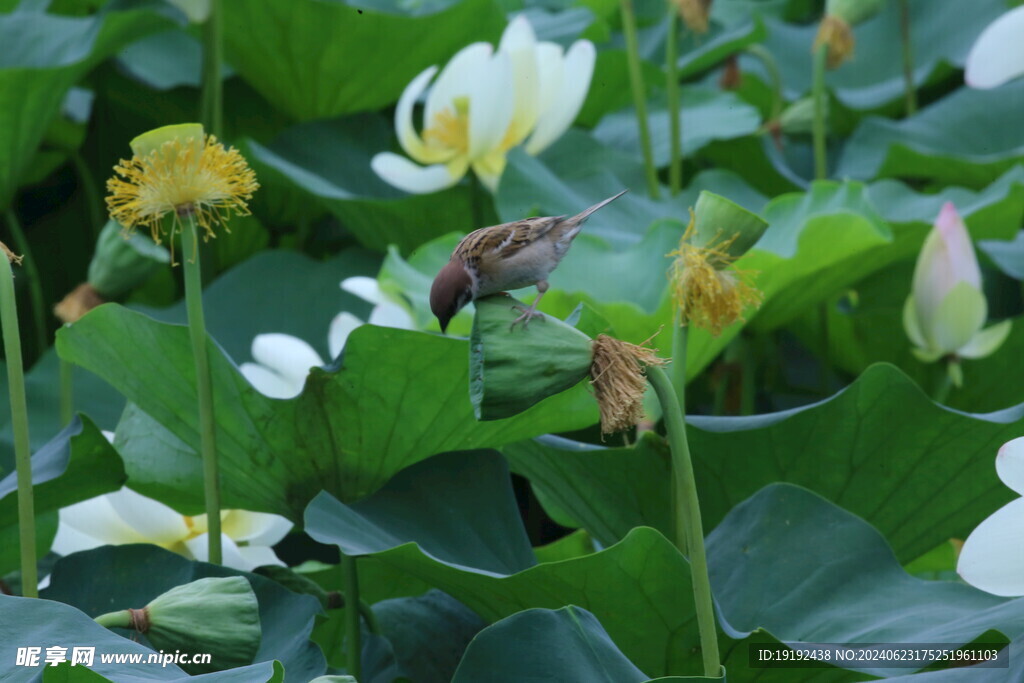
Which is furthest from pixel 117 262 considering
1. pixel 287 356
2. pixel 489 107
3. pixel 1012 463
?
pixel 1012 463

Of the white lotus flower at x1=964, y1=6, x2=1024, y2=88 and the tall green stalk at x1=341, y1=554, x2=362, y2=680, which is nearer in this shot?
the tall green stalk at x1=341, y1=554, x2=362, y2=680

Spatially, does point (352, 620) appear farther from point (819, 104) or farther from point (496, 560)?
point (819, 104)

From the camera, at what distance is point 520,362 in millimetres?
495

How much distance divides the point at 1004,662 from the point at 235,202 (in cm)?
46

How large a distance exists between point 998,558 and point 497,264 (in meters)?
0.26

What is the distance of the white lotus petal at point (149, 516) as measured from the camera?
0.77 m

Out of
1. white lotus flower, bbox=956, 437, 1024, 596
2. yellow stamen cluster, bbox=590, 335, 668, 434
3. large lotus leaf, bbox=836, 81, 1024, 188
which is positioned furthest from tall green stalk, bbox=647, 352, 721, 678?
large lotus leaf, bbox=836, 81, 1024, 188

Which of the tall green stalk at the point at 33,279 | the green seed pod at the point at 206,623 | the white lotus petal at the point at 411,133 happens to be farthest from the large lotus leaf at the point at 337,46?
the green seed pod at the point at 206,623

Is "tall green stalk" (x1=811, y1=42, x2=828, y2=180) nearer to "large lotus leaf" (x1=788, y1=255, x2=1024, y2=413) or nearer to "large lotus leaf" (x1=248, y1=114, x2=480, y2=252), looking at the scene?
"large lotus leaf" (x1=788, y1=255, x2=1024, y2=413)

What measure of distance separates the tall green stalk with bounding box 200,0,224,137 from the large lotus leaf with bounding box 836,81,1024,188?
30.4 inches

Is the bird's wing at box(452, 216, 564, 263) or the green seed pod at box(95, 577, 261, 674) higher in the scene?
the bird's wing at box(452, 216, 564, 263)

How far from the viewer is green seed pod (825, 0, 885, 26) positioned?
1.31 metres

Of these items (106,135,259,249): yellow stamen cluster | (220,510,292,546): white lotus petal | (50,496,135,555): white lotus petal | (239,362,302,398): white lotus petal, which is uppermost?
(106,135,259,249): yellow stamen cluster

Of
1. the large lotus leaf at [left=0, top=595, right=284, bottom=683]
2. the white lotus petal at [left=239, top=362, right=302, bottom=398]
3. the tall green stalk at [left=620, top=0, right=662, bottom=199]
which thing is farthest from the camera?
the tall green stalk at [left=620, top=0, right=662, bottom=199]
